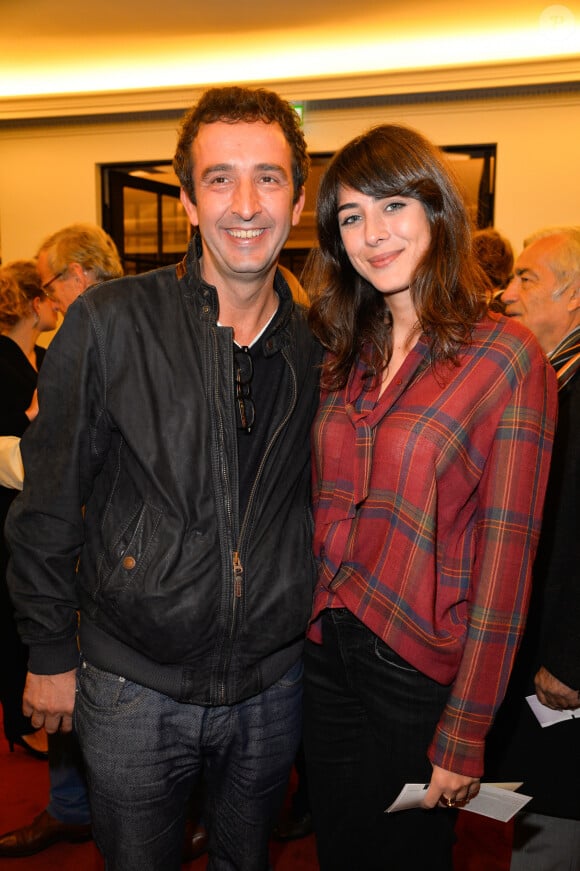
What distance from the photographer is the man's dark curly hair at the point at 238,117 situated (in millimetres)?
1501

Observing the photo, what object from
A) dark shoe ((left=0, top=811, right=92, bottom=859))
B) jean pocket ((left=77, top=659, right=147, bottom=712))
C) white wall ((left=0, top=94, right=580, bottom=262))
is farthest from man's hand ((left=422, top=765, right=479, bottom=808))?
white wall ((left=0, top=94, right=580, bottom=262))

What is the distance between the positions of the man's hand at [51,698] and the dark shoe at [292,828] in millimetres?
1305

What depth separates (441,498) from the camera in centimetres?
137

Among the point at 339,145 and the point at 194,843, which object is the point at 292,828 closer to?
the point at 194,843

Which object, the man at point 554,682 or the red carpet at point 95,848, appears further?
the red carpet at point 95,848

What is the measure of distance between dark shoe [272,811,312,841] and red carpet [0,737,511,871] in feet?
0.06

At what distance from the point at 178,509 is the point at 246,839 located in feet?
2.45

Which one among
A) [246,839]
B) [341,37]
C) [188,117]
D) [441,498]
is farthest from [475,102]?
[246,839]

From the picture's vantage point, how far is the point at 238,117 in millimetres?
1495

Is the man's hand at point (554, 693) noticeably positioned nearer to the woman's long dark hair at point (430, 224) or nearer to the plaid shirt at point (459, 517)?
the plaid shirt at point (459, 517)

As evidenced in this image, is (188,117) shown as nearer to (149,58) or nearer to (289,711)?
(289,711)

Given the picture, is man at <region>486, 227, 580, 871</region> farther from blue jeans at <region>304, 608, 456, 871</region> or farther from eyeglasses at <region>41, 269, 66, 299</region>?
eyeglasses at <region>41, 269, 66, 299</region>

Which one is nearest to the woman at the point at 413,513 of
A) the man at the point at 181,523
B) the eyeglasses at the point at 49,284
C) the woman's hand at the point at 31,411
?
the man at the point at 181,523

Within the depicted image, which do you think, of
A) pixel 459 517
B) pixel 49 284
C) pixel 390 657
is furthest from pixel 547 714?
pixel 49 284
